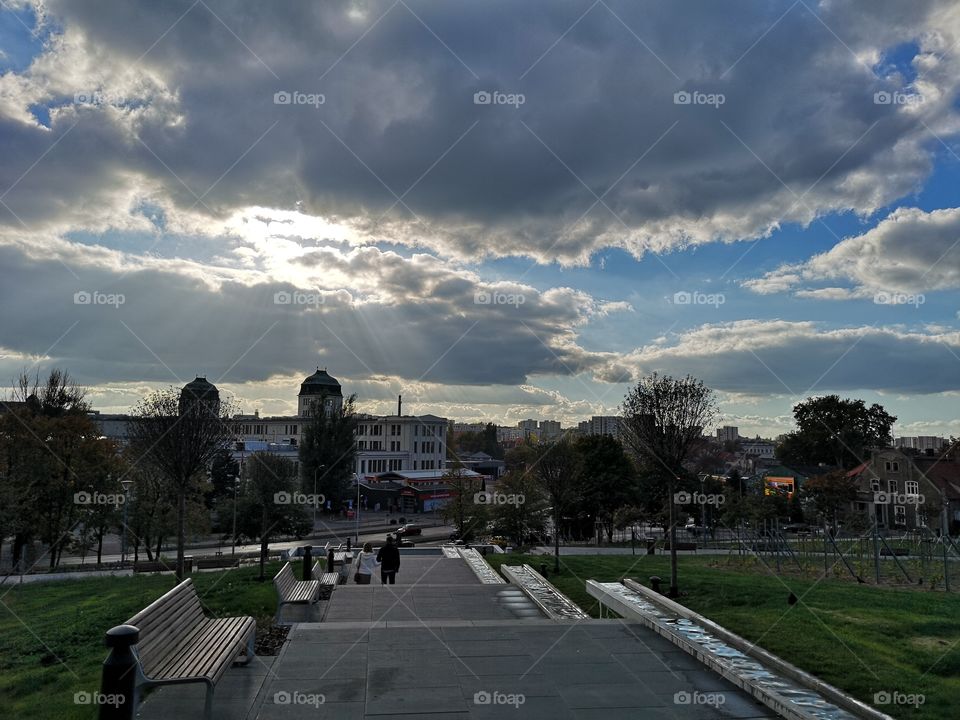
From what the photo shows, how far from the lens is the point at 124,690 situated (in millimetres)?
5383

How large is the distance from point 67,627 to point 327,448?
177 feet

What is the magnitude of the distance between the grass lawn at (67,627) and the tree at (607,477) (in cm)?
3532

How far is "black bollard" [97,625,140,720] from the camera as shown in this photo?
17.4 feet

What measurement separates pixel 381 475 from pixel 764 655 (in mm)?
81159

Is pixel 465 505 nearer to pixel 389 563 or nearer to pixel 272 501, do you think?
pixel 272 501

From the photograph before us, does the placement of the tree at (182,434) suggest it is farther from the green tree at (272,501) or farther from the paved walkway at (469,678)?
the paved walkway at (469,678)

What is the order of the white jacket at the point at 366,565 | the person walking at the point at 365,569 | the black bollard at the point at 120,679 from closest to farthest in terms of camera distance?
the black bollard at the point at 120,679, the person walking at the point at 365,569, the white jacket at the point at 366,565

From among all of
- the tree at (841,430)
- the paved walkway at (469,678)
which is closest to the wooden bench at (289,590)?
the paved walkway at (469,678)

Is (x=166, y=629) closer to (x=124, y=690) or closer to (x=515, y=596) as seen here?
(x=124, y=690)

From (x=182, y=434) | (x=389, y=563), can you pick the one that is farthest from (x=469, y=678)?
(x=182, y=434)

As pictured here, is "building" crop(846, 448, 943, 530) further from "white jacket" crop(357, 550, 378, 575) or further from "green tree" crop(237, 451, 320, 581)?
"white jacket" crop(357, 550, 378, 575)

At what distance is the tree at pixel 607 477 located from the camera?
5256cm

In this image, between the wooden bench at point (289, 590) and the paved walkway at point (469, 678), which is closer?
the paved walkway at point (469, 678)

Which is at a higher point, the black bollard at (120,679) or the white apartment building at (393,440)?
the white apartment building at (393,440)
